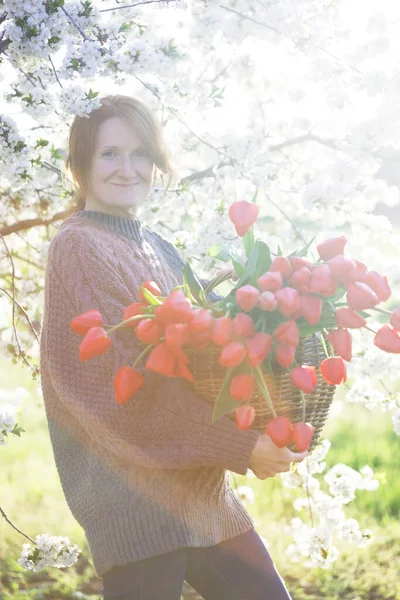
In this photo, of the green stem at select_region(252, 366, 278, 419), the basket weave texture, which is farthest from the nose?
the green stem at select_region(252, 366, 278, 419)

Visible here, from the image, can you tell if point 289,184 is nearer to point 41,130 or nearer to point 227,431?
point 41,130

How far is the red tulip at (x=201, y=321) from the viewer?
1.22 m

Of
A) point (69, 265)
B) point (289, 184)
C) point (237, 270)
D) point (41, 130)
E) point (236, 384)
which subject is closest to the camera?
point (236, 384)

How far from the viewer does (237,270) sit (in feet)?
4.51

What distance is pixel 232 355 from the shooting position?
1199 millimetres

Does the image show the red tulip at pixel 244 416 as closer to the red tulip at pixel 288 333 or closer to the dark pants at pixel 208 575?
the red tulip at pixel 288 333

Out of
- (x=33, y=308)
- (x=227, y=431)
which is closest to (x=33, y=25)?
(x=227, y=431)

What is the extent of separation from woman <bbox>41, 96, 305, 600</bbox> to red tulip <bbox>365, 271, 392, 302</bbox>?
1.11ft

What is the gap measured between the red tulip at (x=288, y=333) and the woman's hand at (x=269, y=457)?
0.27 meters

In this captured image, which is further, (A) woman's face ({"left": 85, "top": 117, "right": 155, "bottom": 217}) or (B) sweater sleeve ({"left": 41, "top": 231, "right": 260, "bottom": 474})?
(A) woman's face ({"left": 85, "top": 117, "right": 155, "bottom": 217})

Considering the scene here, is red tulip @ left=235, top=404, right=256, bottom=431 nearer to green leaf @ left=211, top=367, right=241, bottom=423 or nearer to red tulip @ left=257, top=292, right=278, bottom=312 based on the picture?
green leaf @ left=211, top=367, right=241, bottom=423

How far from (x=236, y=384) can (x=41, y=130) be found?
6.19 feet

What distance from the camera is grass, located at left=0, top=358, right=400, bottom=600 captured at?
3.48m

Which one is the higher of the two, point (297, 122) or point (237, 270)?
point (297, 122)
